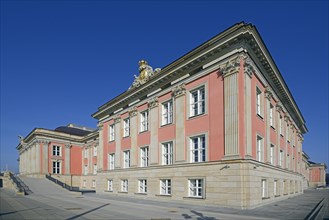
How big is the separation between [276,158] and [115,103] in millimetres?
20396

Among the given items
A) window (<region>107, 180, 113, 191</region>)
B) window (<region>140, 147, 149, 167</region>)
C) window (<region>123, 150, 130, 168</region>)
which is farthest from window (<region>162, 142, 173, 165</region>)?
window (<region>107, 180, 113, 191</region>)

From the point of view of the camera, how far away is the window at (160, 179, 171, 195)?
26.0 meters

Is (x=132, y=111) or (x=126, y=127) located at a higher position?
(x=132, y=111)

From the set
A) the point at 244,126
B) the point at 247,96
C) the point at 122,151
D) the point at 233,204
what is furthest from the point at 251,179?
the point at 122,151

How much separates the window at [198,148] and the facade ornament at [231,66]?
5.51 meters

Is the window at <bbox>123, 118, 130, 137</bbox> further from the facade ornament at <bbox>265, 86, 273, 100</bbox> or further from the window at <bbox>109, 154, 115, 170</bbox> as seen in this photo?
the facade ornament at <bbox>265, 86, 273, 100</bbox>

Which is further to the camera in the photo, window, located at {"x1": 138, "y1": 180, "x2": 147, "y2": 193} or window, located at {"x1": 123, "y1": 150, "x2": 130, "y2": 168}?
window, located at {"x1": 123, "y1": 150, "x2": 130, "y2": 168}

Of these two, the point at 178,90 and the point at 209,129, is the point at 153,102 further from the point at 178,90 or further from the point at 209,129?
the point at 209,129

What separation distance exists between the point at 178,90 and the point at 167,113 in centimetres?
329

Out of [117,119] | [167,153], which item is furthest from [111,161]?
[167,153]

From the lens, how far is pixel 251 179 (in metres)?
19.1

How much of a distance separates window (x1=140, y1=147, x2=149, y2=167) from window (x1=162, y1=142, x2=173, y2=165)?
322 cm

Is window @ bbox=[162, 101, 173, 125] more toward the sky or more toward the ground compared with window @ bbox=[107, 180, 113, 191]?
more toward the sky

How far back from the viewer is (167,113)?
2812 centimetres
